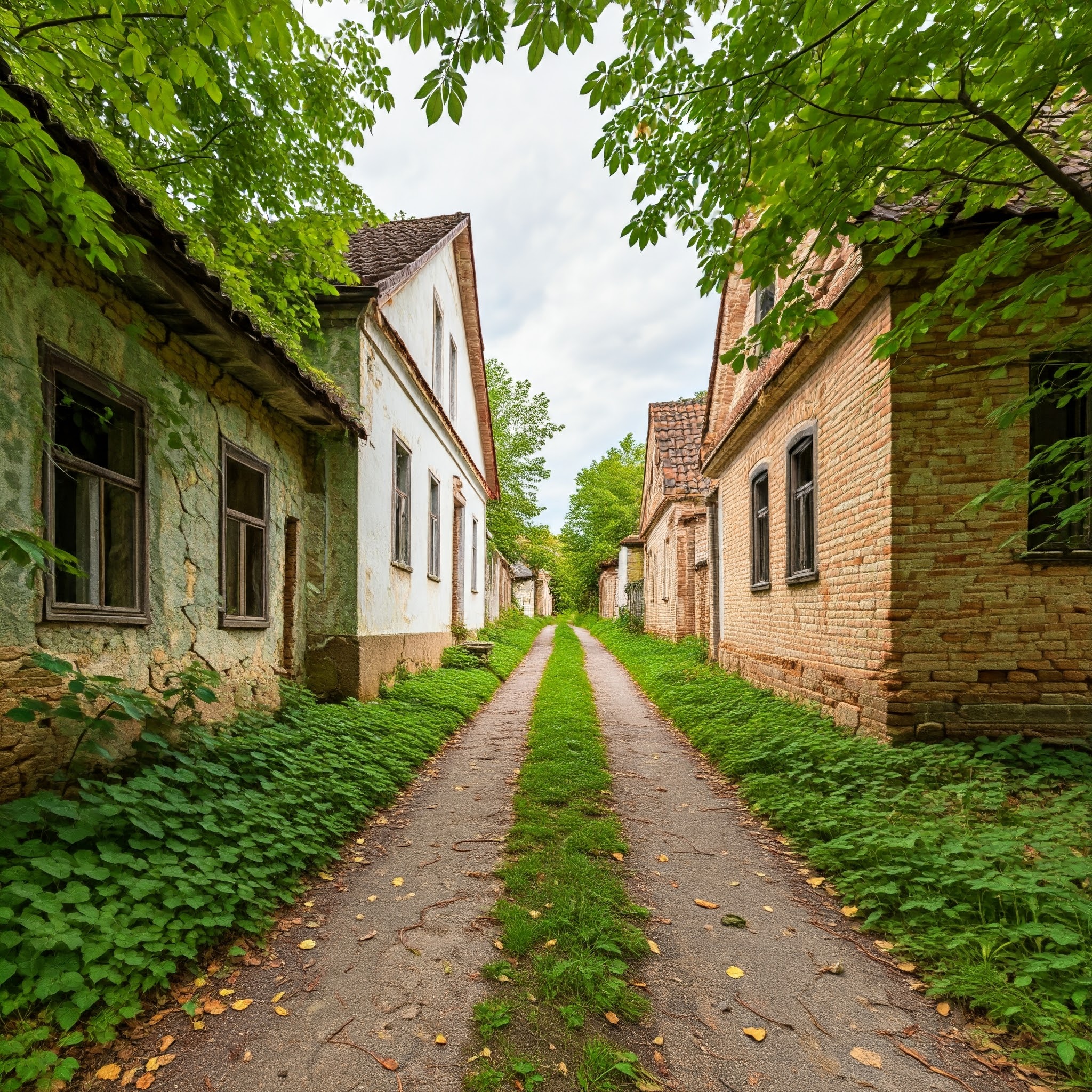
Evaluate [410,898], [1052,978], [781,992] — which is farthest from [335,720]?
[1052,978]

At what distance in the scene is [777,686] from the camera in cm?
734

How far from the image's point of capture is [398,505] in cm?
886

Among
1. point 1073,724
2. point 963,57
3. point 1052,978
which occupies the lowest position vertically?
point 1052,978

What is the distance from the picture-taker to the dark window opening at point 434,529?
426 inches

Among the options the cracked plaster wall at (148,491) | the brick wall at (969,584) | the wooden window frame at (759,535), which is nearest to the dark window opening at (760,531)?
the wooden window frame at (759,535)

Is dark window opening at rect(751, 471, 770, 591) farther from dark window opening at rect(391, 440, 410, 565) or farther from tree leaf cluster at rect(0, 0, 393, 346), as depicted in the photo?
tree leaf cluster at rect(0, 0, 393, 346)

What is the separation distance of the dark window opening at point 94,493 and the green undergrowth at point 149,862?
104cm

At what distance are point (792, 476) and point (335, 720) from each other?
6.31 metres

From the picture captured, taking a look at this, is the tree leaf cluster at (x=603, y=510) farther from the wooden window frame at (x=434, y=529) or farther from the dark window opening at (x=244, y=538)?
the dark window opening at (x=244, y=538)

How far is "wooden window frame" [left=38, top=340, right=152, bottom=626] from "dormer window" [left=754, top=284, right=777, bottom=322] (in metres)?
8.39

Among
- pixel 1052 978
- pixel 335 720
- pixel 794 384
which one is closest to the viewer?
pixel 1052 978

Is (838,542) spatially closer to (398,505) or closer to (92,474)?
(398,505)

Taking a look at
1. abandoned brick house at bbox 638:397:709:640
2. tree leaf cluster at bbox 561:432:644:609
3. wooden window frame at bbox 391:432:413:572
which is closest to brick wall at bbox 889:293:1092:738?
wooden window frame at bbox 391:432:413:572

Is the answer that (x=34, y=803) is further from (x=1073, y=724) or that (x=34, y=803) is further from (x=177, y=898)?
(x=1073, y=724)
